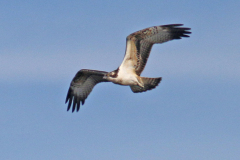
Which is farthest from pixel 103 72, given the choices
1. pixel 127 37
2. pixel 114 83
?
pixel 127 37

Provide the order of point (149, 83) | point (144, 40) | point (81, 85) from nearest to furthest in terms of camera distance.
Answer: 1. point (144, 40)
2. point (149, 83)
3. point (81, 85)

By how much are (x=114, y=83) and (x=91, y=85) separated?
205 cm

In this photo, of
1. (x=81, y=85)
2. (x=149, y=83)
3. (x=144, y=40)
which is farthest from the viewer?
(x=81, y=85)

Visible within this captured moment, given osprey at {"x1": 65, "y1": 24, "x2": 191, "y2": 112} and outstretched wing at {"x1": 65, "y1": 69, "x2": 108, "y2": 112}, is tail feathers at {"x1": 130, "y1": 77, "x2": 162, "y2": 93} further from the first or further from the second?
outstretched wing at {"x1": 65, "y1": 69, "x2": 108, "y2": 112}

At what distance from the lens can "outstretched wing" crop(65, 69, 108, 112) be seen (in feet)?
51.0

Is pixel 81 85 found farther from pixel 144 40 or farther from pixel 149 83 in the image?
pixel 144 40

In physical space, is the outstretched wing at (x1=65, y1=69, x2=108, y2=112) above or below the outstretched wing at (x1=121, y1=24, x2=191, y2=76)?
below

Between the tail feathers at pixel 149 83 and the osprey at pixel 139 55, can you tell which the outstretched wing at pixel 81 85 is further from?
the tail feathers at pixel 149 83

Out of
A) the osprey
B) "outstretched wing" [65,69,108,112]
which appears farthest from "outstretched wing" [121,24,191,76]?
"outstretched wing" [65,69,108,112]

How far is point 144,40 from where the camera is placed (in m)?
13.7

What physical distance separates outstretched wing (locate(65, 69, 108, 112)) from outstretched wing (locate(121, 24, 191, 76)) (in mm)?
1703

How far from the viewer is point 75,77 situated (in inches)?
618

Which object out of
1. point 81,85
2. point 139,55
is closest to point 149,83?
point 139,55

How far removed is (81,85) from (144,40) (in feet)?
10.8
